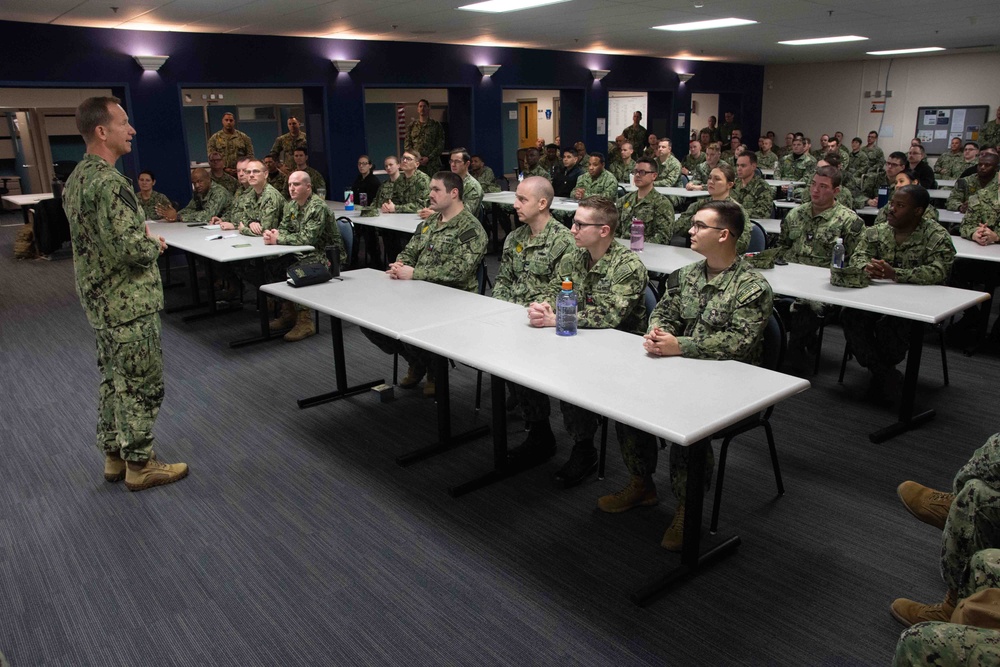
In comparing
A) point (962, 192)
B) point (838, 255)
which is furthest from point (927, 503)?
point (962, 192)

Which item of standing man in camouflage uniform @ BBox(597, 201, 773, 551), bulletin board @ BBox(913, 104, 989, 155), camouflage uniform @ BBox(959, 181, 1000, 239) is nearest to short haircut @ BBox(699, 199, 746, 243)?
standing man in camouflage uniform @ BBox(597, 201, 773, 551)

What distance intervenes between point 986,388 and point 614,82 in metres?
10.6

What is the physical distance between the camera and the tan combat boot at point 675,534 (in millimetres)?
2945

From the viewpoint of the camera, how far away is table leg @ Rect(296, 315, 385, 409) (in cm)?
450

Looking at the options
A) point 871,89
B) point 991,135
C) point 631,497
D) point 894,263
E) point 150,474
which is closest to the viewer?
point 631,497

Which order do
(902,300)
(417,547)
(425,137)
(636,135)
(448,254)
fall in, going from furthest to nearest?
(636,135)
(425,137)
(448,254)
(902,300)
(417,547)

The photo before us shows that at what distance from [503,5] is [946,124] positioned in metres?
12.3

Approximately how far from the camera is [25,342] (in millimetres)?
6051

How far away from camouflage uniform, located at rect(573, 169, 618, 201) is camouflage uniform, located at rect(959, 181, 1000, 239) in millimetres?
3582

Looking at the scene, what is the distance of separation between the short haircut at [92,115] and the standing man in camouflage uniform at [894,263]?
403 centimetres

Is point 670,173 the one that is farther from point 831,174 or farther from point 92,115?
point 92,115

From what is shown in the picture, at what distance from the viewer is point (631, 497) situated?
3.26 metres

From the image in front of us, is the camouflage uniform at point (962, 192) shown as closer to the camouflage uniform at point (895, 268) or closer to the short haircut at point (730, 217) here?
the camouflage uniform at point (895, 268)

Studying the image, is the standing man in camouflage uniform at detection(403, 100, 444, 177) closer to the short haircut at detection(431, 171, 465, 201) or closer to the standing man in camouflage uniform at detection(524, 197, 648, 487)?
the short haircut at detection(431, 171, 465, 201)
